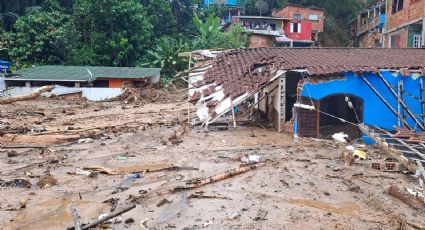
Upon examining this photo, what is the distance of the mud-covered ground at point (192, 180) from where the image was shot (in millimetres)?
7164

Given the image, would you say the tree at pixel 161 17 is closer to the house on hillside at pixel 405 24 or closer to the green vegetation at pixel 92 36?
the green vegetation at pixel 92 36

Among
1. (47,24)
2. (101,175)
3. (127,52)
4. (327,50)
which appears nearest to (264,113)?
(327,50)

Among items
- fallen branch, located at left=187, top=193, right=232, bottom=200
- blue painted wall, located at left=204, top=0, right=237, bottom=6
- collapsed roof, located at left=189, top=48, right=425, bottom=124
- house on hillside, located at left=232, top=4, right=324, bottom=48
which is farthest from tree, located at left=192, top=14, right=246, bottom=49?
fallen branch, located at left=187, top=193, right=232, bottom=200

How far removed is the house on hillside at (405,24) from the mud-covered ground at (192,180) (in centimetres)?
1282

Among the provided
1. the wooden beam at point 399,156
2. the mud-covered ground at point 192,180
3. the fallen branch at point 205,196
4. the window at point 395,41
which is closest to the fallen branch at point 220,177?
the mud-covered ground at point 192,180

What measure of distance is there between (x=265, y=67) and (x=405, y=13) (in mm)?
13717

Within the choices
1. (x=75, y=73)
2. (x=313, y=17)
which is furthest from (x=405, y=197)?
(x=313, y=17)

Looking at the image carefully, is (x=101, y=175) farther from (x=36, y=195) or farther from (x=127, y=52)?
(x=127, y=52)

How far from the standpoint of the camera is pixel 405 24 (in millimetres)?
24188

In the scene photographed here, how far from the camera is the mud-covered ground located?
23.5 feet

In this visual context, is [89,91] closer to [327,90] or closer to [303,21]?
[327,90]

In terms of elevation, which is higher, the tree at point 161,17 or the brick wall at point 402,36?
the tree at point 161,17

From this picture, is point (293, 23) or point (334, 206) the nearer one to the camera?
point (334, 206)

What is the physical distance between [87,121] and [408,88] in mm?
13133
